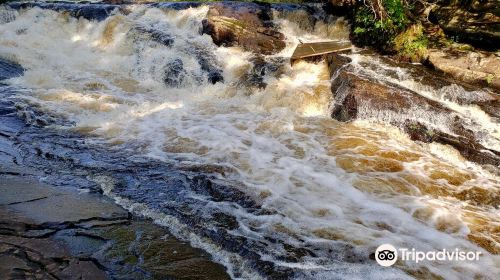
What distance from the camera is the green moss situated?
9.01 m

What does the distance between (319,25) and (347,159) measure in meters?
6.89

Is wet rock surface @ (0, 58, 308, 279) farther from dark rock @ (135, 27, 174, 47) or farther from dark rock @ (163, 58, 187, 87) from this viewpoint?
dark rock @ (135, 27, 174, 47)

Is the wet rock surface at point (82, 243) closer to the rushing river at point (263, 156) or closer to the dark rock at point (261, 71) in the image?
the rushing river at point (263, 156)

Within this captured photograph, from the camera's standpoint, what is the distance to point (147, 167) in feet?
17.7

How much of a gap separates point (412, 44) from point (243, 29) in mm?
4443

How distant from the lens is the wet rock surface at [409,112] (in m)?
6.68

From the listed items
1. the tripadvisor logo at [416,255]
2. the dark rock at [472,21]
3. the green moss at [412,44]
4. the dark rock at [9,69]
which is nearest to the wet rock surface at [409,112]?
the green moss at [412,44]

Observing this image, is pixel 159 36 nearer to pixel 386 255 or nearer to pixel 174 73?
pixel 174 73

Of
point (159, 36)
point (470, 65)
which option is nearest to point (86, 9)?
point (159, 36)

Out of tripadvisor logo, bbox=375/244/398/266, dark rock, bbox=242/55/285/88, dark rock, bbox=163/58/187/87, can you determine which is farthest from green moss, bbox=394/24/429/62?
tripadvisor logo, bbox=375/244/398/266

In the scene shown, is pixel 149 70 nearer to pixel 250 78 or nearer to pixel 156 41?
pixel 156 41

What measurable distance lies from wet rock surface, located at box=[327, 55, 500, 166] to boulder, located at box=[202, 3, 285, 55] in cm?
314

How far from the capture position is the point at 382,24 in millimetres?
9406

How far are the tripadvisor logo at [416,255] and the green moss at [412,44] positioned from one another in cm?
616
